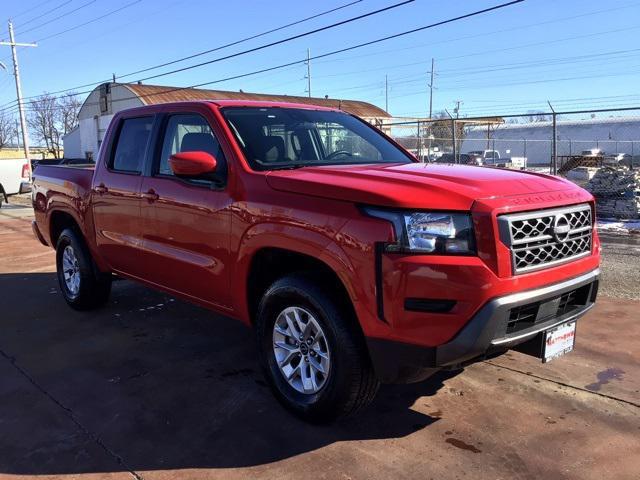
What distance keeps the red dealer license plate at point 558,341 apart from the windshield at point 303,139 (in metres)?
1.77

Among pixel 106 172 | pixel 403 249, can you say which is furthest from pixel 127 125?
pixel 403 249

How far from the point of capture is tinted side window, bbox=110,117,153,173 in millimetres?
4863

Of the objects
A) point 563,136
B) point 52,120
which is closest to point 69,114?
point 52,120

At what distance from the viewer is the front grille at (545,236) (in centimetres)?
292

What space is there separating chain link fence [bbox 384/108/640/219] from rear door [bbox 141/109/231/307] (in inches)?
348

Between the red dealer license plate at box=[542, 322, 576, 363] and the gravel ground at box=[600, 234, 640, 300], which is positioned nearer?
the red dealer license plate at box=[542, 322, 576, 363]

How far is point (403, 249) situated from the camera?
286 centimetres

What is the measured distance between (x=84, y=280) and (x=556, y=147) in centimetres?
1084

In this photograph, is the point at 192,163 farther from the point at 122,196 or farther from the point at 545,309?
the point at 545,309

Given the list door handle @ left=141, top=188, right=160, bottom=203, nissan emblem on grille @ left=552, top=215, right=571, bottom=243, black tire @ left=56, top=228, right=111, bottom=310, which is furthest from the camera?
black tire @ left=56, top=228, right=111, bottom=310

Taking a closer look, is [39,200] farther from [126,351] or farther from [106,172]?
[126,351]

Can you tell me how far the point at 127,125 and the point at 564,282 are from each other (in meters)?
3.93

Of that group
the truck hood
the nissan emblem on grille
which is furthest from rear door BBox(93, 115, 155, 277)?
the nissan emblem on grille

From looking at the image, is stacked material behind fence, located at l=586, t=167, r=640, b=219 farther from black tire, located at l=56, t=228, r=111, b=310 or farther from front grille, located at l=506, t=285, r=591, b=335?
black tire, located at l=56, t=228, r=111, b=310
